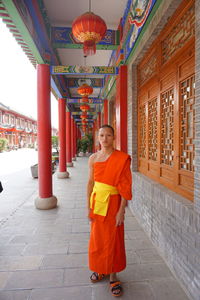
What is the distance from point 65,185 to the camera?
7.15m

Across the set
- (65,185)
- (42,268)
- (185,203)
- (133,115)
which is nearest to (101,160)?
(185,203)

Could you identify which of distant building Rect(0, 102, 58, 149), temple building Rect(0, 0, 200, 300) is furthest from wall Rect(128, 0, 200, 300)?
distant building Rect(0, 102, 58, 149)

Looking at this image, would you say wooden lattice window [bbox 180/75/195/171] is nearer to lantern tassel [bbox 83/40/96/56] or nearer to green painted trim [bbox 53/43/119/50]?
lantern tassel [bbox 83/40/96/56]

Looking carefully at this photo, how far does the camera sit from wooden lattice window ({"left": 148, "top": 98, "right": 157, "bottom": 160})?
133 inches

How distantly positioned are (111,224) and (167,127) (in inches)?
66.1

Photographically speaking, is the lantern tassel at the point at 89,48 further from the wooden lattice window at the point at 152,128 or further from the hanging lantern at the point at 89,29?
the wooden lattice window at the point at 152,128

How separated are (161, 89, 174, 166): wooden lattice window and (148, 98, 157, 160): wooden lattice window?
0.34 metres

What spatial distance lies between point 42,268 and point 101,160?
61.2 inches

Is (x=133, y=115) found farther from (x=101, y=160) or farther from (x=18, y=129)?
(x=18, y=129)

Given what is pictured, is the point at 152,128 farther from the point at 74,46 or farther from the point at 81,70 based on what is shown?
the point at 74,46

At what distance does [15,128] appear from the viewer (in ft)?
112

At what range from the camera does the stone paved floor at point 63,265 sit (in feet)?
6.57

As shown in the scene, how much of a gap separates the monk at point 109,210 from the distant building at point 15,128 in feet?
104

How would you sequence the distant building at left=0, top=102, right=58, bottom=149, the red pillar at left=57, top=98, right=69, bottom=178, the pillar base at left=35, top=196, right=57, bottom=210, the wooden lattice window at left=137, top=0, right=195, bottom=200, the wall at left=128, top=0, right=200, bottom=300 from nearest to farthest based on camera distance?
1. the wall at left=128, top=0, right=200, bottom=300
2. the wooden lattice window at left=137, top=0, right=195, bottom=200
3. the pillar base at left=35, top=196, right=57, bottom=210
4. the red pillar at left=57, top=98, right=69, bottom=178
5. the distant building at left=0, top=102, right=58, bottom=149
